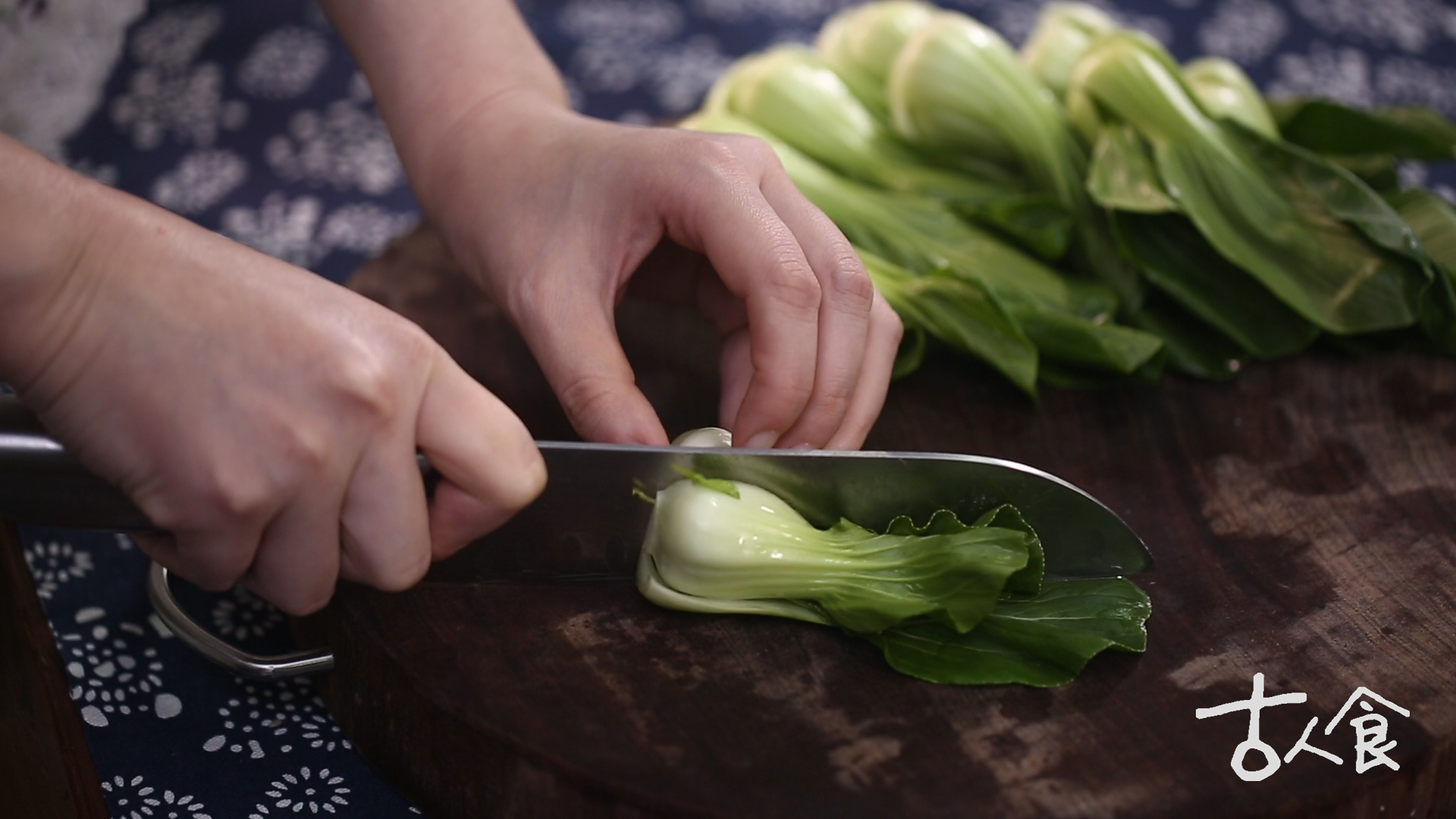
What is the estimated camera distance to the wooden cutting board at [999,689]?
1080 millimetres

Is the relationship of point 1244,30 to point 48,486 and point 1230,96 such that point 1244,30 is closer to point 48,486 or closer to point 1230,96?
point 1230,96

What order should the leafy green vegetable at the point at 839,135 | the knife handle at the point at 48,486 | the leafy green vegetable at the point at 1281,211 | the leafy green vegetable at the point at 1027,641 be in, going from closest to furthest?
1. the knife handle at the point at 48,486
2. the leafy green vegetable at the point at 1027,641
3. the leafy green vegetable at the point at 1281,211
4. the leafy green vegetable at the point at 839,135

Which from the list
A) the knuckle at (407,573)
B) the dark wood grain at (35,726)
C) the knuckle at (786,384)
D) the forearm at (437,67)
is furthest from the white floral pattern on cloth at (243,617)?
the knuckle at (786,384)

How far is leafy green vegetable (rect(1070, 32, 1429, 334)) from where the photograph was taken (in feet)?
5.65

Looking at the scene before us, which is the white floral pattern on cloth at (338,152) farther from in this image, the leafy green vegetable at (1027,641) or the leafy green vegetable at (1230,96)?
the leafy green vegetable at (1027,641)

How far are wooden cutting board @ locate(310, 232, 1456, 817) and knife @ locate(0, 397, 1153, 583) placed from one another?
4 cm

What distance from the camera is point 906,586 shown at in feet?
4.07

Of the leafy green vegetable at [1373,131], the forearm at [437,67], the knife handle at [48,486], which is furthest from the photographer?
the leafy green vegetable at [1373,131]

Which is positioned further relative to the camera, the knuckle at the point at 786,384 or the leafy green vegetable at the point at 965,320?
the leafy green vegetable at the point at 965,320

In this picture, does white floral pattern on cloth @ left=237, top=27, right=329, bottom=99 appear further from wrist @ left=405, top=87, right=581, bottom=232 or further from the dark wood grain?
the dark wood grain

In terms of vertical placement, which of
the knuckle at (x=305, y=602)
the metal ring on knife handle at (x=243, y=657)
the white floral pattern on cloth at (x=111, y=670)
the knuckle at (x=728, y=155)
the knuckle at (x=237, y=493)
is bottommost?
the white floral pattern on cloth at (x=111, y=670)

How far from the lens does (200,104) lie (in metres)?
2.49

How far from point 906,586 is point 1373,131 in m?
1.31

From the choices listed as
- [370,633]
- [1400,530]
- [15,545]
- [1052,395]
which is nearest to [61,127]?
[15,545]
